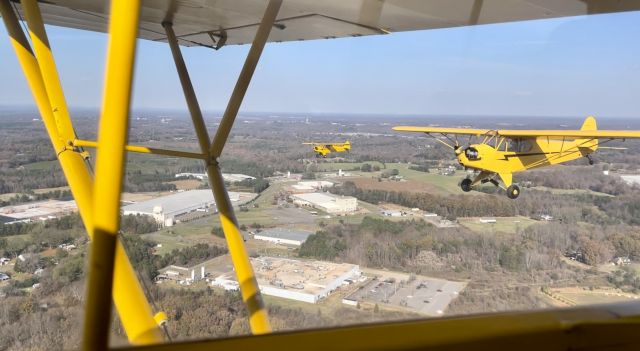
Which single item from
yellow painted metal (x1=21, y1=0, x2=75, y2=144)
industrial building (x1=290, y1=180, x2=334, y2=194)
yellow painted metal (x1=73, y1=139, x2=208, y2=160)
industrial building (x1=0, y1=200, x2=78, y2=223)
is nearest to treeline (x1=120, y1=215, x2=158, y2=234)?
yellow painted metal (x1=73, y1=139, x2=208, y2=160)

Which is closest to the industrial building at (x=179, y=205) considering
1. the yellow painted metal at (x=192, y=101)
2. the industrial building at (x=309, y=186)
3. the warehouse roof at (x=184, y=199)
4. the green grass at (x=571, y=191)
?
the warehouse roof at (x=184, y=199)

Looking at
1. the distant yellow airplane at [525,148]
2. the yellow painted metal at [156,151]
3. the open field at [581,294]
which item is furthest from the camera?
the distant yellow airplane at [525,148]

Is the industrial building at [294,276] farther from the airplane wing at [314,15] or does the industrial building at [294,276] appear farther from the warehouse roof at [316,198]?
the airplane wing at [314,15]

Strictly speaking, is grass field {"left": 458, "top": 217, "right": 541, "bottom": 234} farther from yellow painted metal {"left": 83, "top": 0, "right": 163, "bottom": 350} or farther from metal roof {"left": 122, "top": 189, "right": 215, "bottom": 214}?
yellow painted metal {"left": 83, "top": 0, "right": 163, "bottom": 350}

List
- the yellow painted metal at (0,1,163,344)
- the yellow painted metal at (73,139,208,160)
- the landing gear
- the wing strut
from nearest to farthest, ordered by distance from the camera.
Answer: the yellow painted metal at (0,1,163,344), the yellow painted metal at (73,139,208,160), the wing strut, the landing gear

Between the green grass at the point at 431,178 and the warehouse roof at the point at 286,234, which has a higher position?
the green grass at the point at 431,178

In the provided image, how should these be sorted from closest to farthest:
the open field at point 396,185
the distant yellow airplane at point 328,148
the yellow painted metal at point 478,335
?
1. the yellow painted metal at point 478,335
2. the open field at point 396,185
3. the distant yellow airplane at point 328,148

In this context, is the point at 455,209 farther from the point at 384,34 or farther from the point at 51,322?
the point at 51,322

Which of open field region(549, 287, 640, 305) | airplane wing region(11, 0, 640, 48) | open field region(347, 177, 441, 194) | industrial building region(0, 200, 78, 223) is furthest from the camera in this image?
open field region(347, 177, 441, 194)
